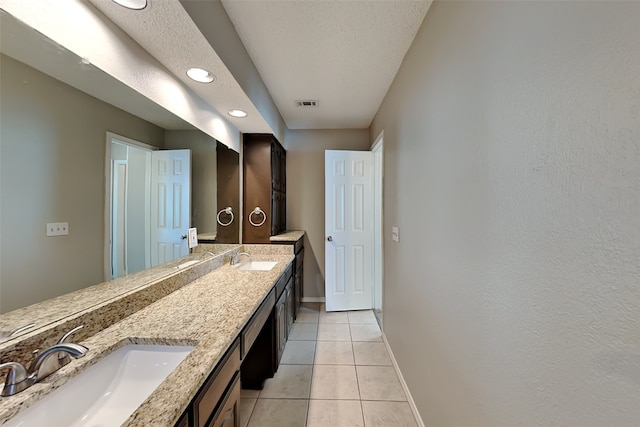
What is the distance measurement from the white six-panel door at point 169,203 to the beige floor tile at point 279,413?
116cm

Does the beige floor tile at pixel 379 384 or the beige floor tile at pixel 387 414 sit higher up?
the beige floor tile at pixel 379 384

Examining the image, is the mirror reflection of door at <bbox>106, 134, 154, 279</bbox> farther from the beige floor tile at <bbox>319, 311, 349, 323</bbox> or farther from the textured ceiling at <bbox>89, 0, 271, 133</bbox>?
the beige floor tile at <bbox>319, 311, 349, 323</bbox>

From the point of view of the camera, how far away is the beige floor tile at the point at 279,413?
1586 millimetres

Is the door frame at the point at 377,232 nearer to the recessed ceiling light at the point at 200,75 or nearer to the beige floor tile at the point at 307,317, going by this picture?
the beige floor tile at the point at 307,317

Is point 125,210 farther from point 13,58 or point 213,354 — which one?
point 213,354

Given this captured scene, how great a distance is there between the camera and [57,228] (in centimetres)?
92

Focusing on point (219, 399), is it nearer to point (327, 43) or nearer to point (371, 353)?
point (371, 353)

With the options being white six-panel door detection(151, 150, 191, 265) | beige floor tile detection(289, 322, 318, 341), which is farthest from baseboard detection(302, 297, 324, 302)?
white six-panel door detection(151, 150, 191, 265)

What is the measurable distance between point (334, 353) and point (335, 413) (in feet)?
A: 2.23

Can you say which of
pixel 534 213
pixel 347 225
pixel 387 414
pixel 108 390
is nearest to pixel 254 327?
pixel 108 390

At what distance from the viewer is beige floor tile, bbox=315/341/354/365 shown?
2.21 meters

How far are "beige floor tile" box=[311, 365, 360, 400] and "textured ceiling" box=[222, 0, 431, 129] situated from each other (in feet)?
8.04

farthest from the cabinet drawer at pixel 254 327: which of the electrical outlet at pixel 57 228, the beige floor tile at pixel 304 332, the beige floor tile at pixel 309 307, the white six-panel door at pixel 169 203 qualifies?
the beige floor tile at pixel 309 307

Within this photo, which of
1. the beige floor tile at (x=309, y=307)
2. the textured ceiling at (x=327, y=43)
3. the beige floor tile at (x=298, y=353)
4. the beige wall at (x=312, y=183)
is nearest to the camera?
the textured ceiling at (x=327, y=43)
